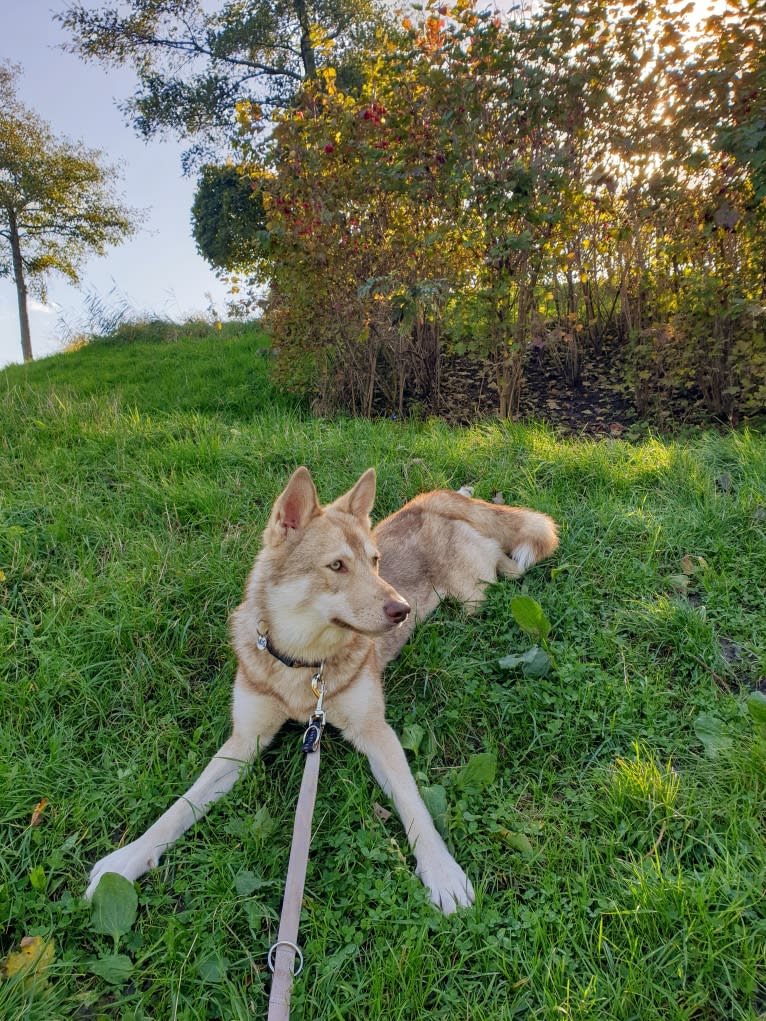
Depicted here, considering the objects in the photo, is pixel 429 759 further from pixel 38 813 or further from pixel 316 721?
pixel 38 813

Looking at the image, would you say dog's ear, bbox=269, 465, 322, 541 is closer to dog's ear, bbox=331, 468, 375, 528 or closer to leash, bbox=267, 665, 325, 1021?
dog's ear, bbox=331, 468, 375, 528

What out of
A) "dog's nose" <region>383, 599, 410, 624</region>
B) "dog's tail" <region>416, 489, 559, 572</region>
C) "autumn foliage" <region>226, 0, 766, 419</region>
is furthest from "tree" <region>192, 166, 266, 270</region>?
"dog's nose" <region>383, 599, 410, 624</region>

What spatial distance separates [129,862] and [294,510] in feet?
4.64

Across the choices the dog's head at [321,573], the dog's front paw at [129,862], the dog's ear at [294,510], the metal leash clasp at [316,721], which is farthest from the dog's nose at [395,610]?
the dog's front paw at [129,862]

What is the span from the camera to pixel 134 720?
2.80m

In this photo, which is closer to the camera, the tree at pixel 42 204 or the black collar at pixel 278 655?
the black collar at pixel 278 655

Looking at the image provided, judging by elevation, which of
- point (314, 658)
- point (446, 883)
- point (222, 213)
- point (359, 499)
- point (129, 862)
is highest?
point (222, 213)

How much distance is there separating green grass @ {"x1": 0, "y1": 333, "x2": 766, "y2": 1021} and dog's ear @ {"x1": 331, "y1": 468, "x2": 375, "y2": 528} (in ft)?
2.62

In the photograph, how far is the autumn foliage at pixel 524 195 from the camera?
480cm

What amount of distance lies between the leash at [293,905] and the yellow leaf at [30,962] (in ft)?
2.22

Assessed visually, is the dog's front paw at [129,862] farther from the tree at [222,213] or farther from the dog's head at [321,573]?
the tree at [222,213]

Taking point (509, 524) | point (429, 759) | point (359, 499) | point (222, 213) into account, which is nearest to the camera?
point (429, 759)

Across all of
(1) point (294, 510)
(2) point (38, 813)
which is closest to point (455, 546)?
(1) point (294, 510)

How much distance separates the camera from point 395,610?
2.35 meters
